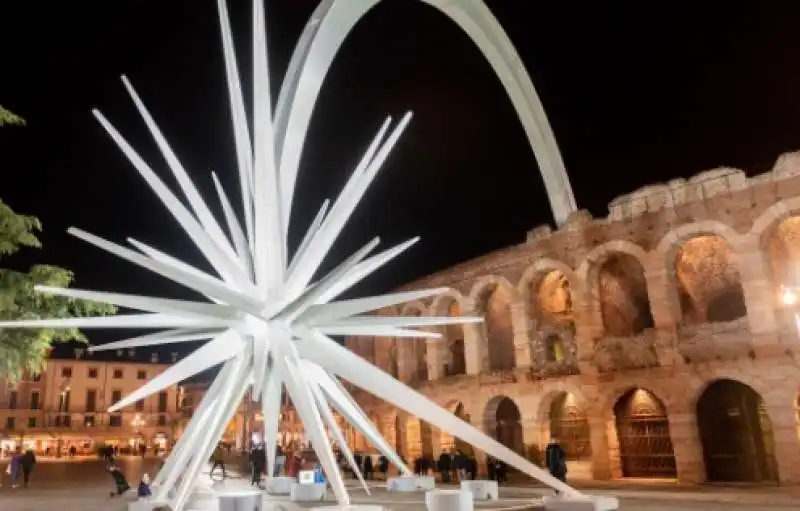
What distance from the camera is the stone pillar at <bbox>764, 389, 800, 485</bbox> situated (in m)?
20.0

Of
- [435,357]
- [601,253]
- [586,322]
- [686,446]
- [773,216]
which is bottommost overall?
[686,446]

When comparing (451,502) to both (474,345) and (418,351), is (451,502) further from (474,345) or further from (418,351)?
(418,351)

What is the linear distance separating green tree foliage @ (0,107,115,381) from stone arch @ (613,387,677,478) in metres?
19.9

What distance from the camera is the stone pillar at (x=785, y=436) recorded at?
20.0 m

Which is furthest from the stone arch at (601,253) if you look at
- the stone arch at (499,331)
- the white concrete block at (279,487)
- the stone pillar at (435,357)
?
the white concrete block at (279,487)

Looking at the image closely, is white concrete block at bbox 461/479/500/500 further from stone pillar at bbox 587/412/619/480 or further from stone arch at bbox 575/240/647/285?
stone arch at bbox 575/240/647/285

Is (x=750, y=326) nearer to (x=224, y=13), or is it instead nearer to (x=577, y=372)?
(x=577, y=372)

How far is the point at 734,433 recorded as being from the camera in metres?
22.9

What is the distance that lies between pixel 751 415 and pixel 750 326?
3705mm

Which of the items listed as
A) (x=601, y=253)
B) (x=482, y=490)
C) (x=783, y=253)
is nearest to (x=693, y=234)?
(x=783, y=253)

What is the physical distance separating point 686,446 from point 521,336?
27.0 feet

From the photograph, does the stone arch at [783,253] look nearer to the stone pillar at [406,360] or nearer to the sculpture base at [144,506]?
the sculpture base at [144,506]

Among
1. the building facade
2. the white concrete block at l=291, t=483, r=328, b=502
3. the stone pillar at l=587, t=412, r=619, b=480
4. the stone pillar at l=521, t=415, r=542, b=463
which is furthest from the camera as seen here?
the building facade

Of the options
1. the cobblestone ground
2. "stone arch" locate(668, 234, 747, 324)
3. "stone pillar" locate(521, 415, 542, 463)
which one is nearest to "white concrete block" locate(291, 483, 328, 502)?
the cobblestone ground
